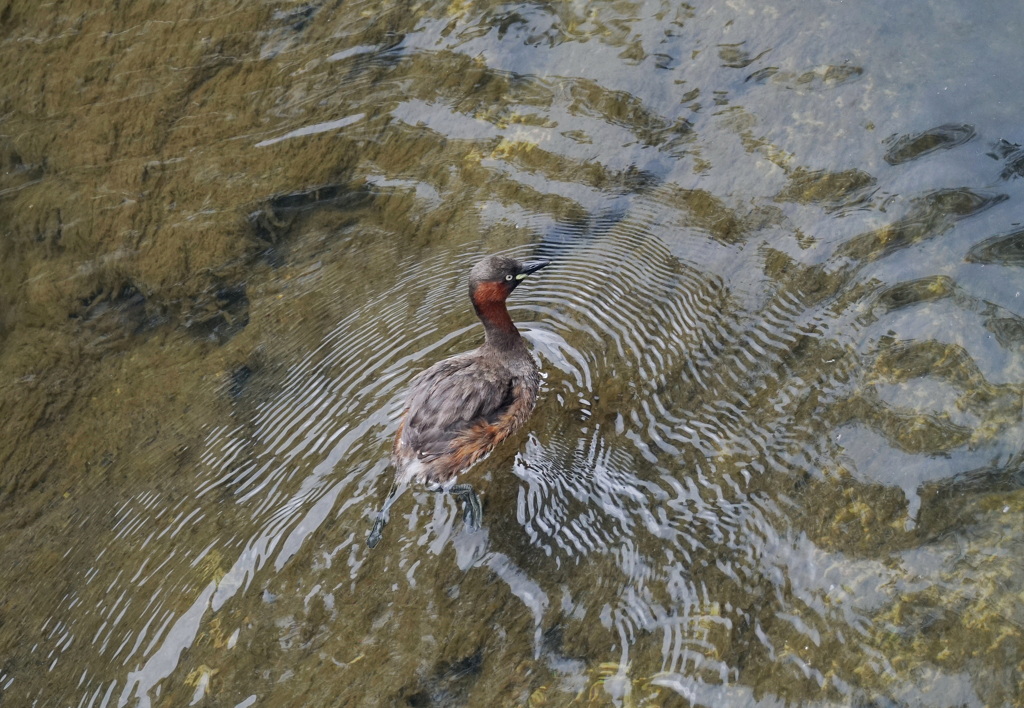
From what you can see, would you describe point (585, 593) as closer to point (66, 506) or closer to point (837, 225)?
point (837, 225)

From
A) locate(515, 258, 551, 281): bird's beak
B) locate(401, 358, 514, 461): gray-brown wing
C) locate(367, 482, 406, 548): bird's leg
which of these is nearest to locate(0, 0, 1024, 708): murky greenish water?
locate(367, 482, 406, 548): bird's leg

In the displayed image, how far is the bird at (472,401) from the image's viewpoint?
5031 mm

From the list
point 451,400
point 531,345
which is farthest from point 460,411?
point 531,345

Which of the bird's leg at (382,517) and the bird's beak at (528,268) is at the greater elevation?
the bird's beak at (528,268)

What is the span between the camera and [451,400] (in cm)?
530

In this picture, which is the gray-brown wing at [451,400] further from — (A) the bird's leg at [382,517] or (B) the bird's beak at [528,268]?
(B) the bird's beak at [528,268]

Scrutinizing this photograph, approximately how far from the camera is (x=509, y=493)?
5070 millimetres

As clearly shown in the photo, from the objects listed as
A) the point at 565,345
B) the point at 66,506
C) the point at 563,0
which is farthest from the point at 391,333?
the point at 563,0

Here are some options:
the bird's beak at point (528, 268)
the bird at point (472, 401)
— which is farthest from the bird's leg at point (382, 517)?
the bird's beak at point (528, 268)

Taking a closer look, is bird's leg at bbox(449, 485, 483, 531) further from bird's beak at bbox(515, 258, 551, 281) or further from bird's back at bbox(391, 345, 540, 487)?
bird's beak at bbox(515, 258, 551, 281)

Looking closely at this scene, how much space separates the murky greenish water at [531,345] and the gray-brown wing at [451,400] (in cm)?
25

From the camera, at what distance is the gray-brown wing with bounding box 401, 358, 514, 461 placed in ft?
16.8

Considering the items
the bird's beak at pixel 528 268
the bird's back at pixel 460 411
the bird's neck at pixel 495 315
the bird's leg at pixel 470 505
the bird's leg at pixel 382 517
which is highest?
the bird's beak at pixel 528 268

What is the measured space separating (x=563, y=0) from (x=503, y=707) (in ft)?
17.2
